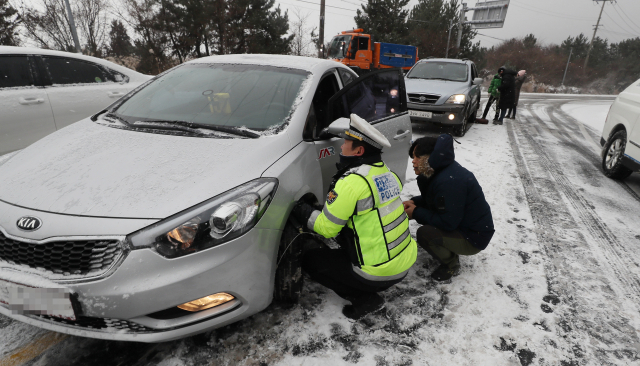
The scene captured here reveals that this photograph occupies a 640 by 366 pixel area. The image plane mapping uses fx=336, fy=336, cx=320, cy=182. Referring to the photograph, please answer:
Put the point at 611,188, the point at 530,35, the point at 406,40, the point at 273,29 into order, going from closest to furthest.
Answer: the point at 611,188
the point at 273,29
the point at 406,40
the point at 530,35

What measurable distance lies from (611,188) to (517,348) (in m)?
4.20

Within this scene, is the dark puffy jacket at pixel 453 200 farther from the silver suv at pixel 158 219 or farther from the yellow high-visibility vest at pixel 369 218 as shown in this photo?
the silver suv at pixel 158 219

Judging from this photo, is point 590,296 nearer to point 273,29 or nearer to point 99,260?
point 99,260

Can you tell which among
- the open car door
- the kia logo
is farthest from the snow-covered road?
the open car door

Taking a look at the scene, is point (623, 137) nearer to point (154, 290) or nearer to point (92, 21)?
point (154, 290)

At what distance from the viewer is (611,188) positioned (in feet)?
15.6

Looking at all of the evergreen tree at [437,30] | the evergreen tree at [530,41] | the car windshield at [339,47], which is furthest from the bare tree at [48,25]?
the evergreen tree at [530,41]

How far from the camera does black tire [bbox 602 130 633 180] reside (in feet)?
16.0

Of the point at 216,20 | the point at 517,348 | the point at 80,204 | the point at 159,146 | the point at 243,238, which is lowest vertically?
the point at 517,348

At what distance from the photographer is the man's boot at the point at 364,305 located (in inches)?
82.9

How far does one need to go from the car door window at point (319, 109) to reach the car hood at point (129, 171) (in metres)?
0.29

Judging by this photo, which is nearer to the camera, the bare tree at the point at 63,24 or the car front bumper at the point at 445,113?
the car front bumper at the point at 445,113

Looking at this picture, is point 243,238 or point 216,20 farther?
point 216,20

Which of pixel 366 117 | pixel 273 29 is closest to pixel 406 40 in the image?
pixel 273 29
